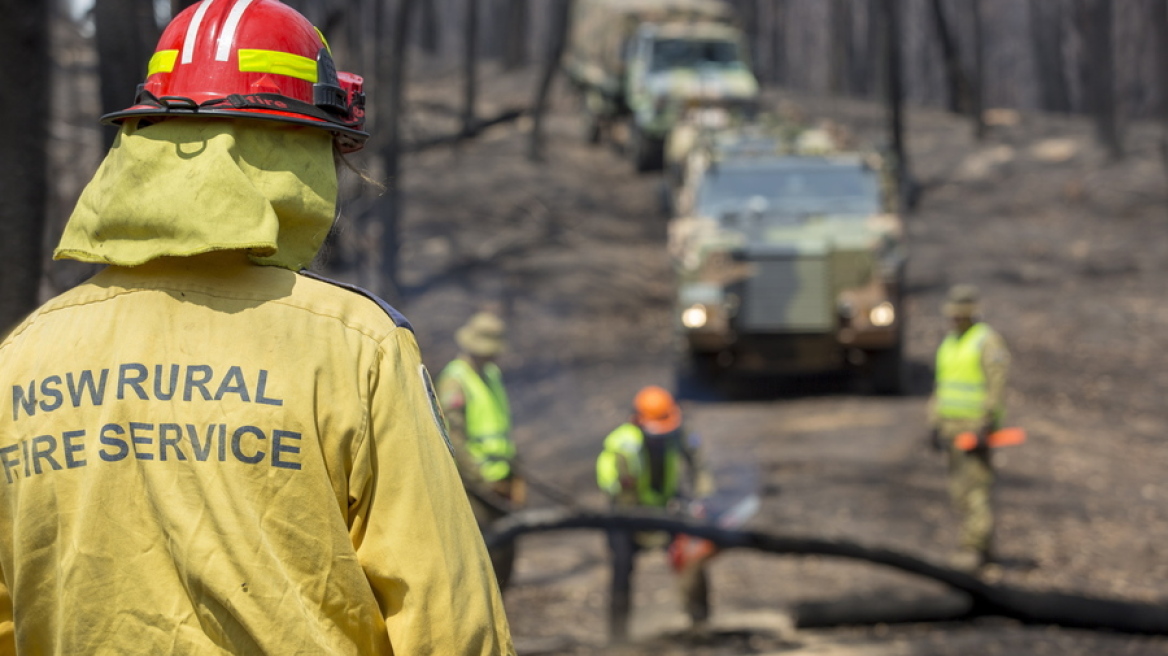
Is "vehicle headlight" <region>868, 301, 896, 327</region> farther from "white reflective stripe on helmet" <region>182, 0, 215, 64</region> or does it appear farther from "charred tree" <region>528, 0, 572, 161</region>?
"charred tree" <region>528, 0, 572, 161</region>

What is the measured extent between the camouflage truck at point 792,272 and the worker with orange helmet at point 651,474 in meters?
5.74

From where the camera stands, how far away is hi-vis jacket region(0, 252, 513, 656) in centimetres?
167

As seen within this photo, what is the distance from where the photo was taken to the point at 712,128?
16.5 meters

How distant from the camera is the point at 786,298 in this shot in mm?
13586

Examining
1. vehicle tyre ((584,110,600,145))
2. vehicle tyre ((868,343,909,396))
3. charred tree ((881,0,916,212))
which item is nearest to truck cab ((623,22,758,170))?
charred tree ((881,0,916,212))

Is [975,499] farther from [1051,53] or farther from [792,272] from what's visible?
[1051,53]

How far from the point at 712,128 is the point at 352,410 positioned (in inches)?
600

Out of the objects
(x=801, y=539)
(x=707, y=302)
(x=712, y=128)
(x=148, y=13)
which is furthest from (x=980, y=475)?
(x=712, y=128)

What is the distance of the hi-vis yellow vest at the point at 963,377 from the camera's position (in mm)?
9438

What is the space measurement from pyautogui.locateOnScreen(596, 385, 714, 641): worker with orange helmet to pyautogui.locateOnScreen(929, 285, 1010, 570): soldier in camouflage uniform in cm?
265

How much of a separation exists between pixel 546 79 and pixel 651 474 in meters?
19.2

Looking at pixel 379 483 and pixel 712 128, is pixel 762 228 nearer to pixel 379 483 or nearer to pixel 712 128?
pixel 712 128

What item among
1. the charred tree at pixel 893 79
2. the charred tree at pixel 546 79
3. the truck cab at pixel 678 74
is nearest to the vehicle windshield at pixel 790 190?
the truck cab at pixel 678 74

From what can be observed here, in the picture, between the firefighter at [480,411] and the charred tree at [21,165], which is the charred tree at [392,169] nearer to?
the firefighter at [480,411]
